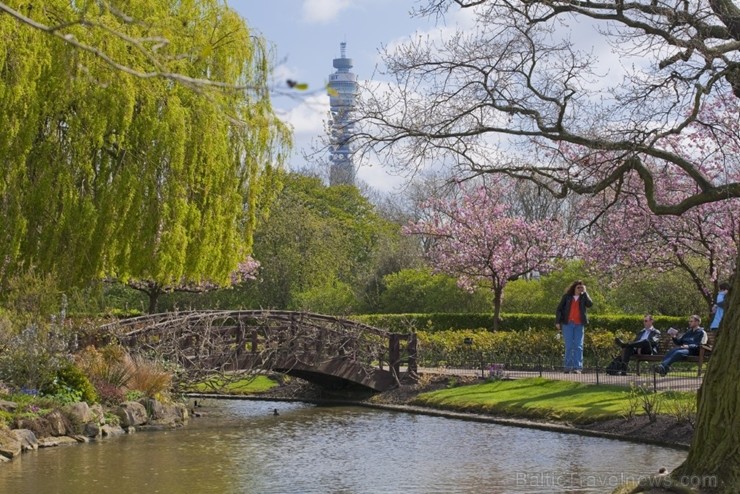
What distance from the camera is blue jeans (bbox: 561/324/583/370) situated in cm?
2075

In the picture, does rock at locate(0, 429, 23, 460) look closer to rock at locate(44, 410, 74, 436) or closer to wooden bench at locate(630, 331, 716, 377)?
rock at locate(44, 410, 74, 436)

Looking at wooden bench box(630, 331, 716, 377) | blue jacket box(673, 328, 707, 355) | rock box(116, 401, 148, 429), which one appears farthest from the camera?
blue jacket box(673, 328, 707, 355)

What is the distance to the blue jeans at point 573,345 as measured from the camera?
68.1ft

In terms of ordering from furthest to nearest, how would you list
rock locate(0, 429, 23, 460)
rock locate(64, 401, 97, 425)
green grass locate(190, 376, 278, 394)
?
1. green grass locate(190, 376, 278, 394)
2. rock locate(64, 401, 97, 425)
3. rock locate(0, 429, 23, 460)

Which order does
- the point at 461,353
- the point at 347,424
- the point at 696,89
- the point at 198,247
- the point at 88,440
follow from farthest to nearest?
the point at 461,353
the point at 198,247
the point at 347,424
the point at 88,440
the point at 696,89

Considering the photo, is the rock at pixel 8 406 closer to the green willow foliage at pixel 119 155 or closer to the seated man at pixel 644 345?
the green willow foliage at pixel 119 155

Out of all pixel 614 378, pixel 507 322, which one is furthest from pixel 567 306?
pixel 507 322

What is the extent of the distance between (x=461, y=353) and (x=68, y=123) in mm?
10140

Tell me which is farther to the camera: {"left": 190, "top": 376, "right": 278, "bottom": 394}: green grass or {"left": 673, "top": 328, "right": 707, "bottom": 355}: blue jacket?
{"left": 190, "top": 376, "right": 278, "bottom": 394}: green grass

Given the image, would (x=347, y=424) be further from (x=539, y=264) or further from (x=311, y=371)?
(x=539, y=264)

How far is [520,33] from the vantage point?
56.2 feet

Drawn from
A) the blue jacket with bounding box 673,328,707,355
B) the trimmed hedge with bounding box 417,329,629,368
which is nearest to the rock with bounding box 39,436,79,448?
the trimmed hedge with bounding box 417,329,629,368

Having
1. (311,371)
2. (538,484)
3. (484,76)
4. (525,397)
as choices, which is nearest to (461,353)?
(311,371)

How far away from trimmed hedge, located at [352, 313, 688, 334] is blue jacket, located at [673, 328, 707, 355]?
31.3 ft
